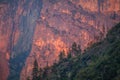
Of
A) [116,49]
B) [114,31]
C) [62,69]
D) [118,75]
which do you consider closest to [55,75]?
[62,69]

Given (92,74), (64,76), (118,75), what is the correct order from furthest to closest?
(64,76), (92,74), (118,75)

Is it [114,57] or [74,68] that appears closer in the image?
[114,57]

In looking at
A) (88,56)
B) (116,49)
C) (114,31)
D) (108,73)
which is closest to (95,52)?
(88,56)

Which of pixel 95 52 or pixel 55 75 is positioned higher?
Answer: pixel 95 52

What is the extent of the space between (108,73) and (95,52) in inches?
1146

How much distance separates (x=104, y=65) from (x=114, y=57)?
2870 millimetres

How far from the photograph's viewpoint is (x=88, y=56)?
347 ft

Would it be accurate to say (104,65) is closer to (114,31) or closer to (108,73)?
(108,73)

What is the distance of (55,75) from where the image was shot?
109 meters

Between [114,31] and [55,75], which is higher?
[114,31]

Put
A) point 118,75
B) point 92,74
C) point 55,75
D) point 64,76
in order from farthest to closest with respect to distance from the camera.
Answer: point 55,75 < point 64,76 < point 92,74 < point 118,75

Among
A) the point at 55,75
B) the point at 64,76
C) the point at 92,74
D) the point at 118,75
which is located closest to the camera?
the point at 118,75

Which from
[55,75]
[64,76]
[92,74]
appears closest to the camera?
[92,74]

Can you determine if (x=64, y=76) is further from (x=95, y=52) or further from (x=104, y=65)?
(x=104, y=65)
